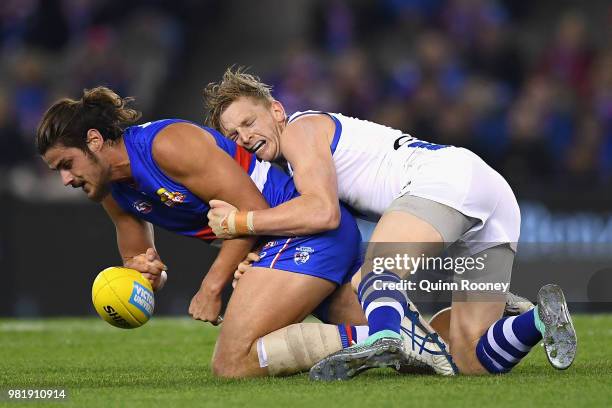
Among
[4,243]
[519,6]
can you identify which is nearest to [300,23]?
[519,6]

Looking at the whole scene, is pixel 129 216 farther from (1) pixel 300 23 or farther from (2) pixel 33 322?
(1) pixel 300 23

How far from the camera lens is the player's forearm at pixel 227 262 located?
6.07 m

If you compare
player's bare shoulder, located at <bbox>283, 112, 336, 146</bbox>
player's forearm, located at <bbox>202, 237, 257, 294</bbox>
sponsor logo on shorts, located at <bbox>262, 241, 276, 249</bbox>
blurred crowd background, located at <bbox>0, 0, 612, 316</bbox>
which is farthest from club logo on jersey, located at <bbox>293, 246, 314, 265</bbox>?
blurred crowd background, located at <bbox>0, 0, 612, 316</bbox>

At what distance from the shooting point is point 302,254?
609 centimetres

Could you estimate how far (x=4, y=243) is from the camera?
37.8 feet

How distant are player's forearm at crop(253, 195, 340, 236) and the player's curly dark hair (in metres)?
0.94

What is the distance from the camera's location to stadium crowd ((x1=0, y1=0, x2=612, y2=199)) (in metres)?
12.6

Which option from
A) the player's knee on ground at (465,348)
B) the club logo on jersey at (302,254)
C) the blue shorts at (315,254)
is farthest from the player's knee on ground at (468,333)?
the club logo on jersey at (302,254)

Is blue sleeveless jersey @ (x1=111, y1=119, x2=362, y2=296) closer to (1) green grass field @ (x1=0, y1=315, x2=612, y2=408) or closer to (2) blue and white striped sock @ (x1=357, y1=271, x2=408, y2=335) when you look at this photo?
(2) blue and white striped sock @ (x1=357, y1=271, x2=408, y2=335)

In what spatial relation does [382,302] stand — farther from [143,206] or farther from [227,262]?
[143,206]

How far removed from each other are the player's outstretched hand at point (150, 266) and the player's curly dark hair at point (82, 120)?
2.40 ft

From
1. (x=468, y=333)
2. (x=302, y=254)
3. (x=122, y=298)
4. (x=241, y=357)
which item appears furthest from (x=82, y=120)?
(x=468, y=333)

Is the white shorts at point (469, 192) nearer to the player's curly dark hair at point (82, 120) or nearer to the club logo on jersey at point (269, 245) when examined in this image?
the club logo on jersey at point (269, 245)

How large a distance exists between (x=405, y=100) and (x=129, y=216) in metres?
7.02
